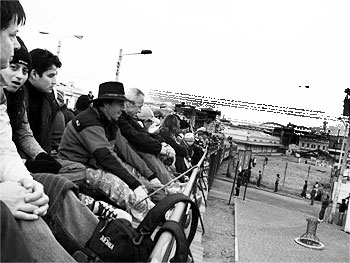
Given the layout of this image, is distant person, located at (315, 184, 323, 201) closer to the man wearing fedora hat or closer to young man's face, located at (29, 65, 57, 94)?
the man wearing fedora hat

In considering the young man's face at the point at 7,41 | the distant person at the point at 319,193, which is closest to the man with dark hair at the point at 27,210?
the young man's face at the point at 7,41

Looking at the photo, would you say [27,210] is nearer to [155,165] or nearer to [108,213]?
[108,213]

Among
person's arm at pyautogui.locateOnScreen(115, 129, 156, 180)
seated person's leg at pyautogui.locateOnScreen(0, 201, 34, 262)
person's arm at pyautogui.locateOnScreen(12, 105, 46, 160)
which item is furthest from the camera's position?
person's arm at pyautogui.locateOnScreen(115, 129, 156, 180)

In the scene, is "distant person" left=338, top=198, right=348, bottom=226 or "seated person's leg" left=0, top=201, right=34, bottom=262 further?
"distant person" left=338, top=198, right=348, bottom=226

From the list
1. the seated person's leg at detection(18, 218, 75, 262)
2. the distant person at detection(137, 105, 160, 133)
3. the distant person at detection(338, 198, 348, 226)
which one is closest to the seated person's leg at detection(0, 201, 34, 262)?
the seated person's leg at detection(18, 218, 75, 262)

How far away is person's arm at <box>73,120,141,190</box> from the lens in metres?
2.72

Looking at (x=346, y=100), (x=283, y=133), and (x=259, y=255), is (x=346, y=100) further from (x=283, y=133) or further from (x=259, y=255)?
(x=283, y=133)

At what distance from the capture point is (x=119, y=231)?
5.62 feet

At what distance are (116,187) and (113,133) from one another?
54 centimetres

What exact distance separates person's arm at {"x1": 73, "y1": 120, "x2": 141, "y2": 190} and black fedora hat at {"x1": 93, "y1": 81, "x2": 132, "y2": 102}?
294 mm

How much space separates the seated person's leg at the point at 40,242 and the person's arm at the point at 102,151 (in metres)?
1.40

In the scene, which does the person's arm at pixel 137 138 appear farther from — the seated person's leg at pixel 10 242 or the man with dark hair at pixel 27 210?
the seated person's leg at pixel 10 242

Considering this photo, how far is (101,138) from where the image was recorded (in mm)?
2773

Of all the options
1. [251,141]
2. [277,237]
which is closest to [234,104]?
[251,141]
